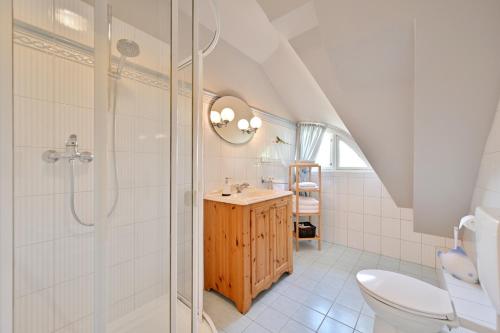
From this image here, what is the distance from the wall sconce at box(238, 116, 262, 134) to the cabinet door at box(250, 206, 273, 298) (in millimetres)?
926

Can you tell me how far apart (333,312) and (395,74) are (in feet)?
5.64

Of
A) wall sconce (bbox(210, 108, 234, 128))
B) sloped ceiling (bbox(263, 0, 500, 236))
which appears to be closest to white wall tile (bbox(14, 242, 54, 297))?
wall sconce (bbox(210, 108, 234, 128))

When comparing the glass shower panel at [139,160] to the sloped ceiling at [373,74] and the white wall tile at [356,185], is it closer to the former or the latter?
the sloped ceiling at [373,74]

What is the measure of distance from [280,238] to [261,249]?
0.29 m

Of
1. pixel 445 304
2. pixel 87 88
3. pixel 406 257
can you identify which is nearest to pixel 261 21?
pixel 87 88

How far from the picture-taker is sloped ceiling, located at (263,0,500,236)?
2.61 ft

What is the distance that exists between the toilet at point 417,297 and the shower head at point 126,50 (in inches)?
53.4

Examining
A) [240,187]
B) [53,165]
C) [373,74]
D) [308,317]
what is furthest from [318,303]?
[53,165]

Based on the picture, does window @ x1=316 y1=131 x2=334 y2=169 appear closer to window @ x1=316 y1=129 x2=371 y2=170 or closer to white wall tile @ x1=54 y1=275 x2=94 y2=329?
window @ x1=316 y1=129 x2=371 y2=170

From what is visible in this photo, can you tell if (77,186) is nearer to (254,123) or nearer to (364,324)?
(254,123)

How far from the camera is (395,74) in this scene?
1.11 metres

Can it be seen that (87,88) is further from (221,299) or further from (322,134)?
(322,134)

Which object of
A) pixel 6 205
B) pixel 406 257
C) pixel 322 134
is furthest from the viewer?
pixel 322 134

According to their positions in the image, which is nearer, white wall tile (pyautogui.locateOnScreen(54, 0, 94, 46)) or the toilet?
the toilet
